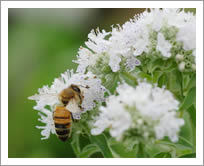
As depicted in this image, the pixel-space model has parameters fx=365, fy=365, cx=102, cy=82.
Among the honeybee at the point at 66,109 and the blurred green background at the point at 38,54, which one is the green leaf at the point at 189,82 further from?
the blurred green background at the point at 38,54

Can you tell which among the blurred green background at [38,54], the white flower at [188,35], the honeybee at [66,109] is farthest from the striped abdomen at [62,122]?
the blurred green background at [38,54]

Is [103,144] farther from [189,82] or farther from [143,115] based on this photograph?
[189,82]

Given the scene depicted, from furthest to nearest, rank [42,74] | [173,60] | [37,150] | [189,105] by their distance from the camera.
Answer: [42,74] → [37,150] → [173,60] → [189,105]

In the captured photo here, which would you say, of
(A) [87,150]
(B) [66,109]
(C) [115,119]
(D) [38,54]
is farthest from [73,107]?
(D) [38,54]

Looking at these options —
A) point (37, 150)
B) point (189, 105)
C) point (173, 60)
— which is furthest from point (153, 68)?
point (37, 150)

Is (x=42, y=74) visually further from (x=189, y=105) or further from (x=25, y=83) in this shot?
(x=189, y=105)

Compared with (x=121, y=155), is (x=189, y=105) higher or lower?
higher
